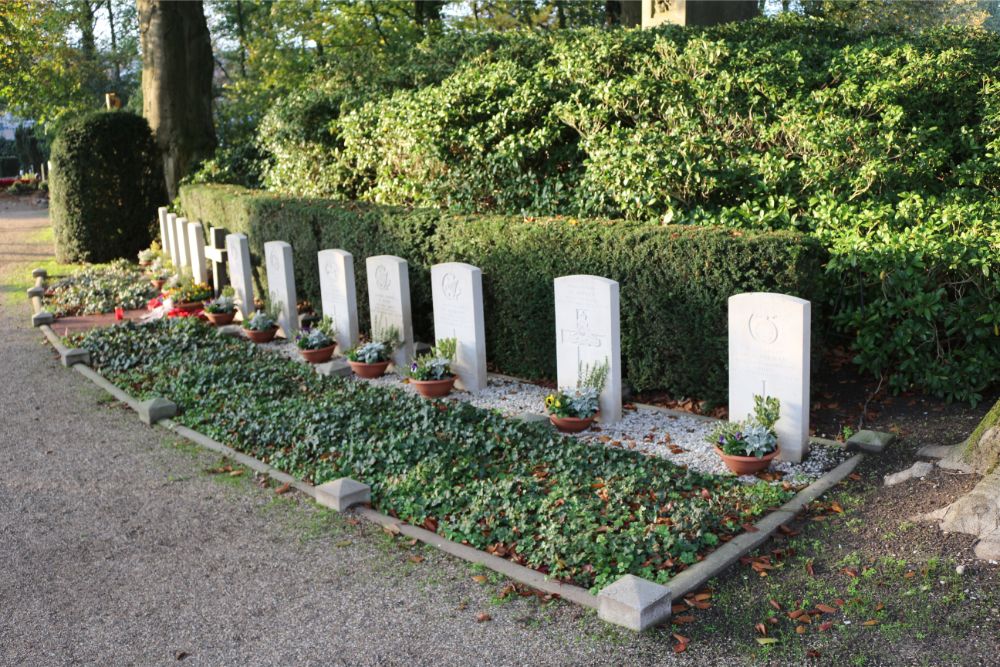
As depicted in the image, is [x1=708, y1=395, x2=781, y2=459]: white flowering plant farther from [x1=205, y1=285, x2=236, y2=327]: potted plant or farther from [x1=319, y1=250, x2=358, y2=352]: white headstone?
[x1=205, y1=285, x2=236, y2=327]: potted plant

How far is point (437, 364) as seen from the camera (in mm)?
7961

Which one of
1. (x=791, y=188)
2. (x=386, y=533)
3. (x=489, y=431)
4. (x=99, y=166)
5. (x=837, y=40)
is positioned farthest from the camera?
(x=99, y=166)

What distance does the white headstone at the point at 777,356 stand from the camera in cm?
594

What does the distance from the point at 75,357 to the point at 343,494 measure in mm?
5707

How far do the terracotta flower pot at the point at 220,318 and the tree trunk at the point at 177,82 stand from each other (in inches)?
285

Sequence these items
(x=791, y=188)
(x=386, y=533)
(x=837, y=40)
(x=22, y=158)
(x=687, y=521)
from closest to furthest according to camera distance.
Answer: (x=687, y=521) < (x=386, y=533) < (x=791, y=188) < (x=837, y=40) < (x=22, y=158)

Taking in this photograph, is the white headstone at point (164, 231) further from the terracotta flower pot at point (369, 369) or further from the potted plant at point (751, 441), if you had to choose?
the potted plant at point (751, 441)

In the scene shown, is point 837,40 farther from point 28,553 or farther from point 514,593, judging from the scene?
point 28,553

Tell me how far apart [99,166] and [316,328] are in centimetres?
1001

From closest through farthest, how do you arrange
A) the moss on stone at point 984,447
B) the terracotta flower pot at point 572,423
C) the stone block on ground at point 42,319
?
the moss on stone at point 984,447 → the terracotta flower pot at point 572,423 → the stone block on ground at point 42,319

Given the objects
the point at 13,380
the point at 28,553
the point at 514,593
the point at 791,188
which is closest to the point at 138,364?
the point at 13,380

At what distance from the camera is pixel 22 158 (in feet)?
144

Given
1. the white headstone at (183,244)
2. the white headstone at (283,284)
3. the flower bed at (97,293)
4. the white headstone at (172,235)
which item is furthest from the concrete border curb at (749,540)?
the white headstone at (172,235)

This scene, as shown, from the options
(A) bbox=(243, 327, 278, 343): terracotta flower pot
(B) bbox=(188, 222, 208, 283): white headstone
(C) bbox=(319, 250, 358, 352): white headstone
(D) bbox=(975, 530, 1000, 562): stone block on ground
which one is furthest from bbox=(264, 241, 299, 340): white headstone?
(D) bbox=(975, 530, 1000, 562): stone block on ground
